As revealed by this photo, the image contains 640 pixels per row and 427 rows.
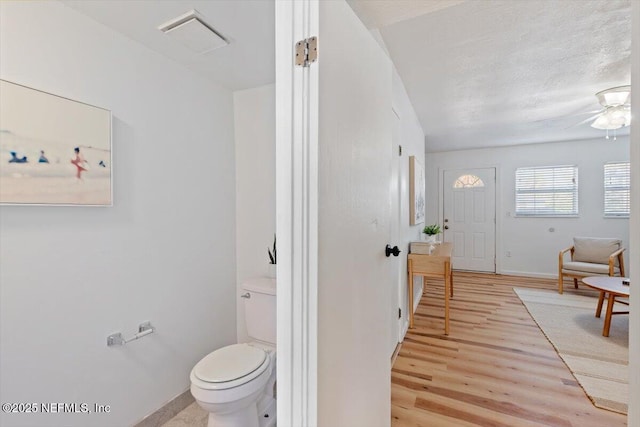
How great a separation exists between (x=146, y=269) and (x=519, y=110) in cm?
396

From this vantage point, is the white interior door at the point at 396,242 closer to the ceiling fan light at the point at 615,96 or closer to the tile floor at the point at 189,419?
the tile floor at the point at 189,419

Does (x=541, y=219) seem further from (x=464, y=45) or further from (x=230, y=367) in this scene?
(x=230, y=367)

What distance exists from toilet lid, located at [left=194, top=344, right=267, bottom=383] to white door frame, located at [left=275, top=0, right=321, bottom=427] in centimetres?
62

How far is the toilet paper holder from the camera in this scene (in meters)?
1.47

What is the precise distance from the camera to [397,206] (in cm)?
219

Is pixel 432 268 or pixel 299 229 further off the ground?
pixel 299 229

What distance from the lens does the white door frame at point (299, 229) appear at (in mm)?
844

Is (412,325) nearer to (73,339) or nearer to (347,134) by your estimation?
(347,134)

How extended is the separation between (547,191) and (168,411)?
588cm

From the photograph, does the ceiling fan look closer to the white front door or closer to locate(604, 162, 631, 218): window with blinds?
locate(604, 162, 631, 218): window with blinds

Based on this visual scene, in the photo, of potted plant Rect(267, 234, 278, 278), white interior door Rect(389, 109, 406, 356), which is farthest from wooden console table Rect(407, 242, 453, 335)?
potted plant Rect(267, 234, 278, 278)

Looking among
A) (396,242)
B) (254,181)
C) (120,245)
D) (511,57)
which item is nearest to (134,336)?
(120,245)

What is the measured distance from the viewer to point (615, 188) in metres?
4.30

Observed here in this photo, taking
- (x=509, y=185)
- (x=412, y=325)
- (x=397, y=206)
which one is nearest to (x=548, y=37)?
(x=397, y=206)
